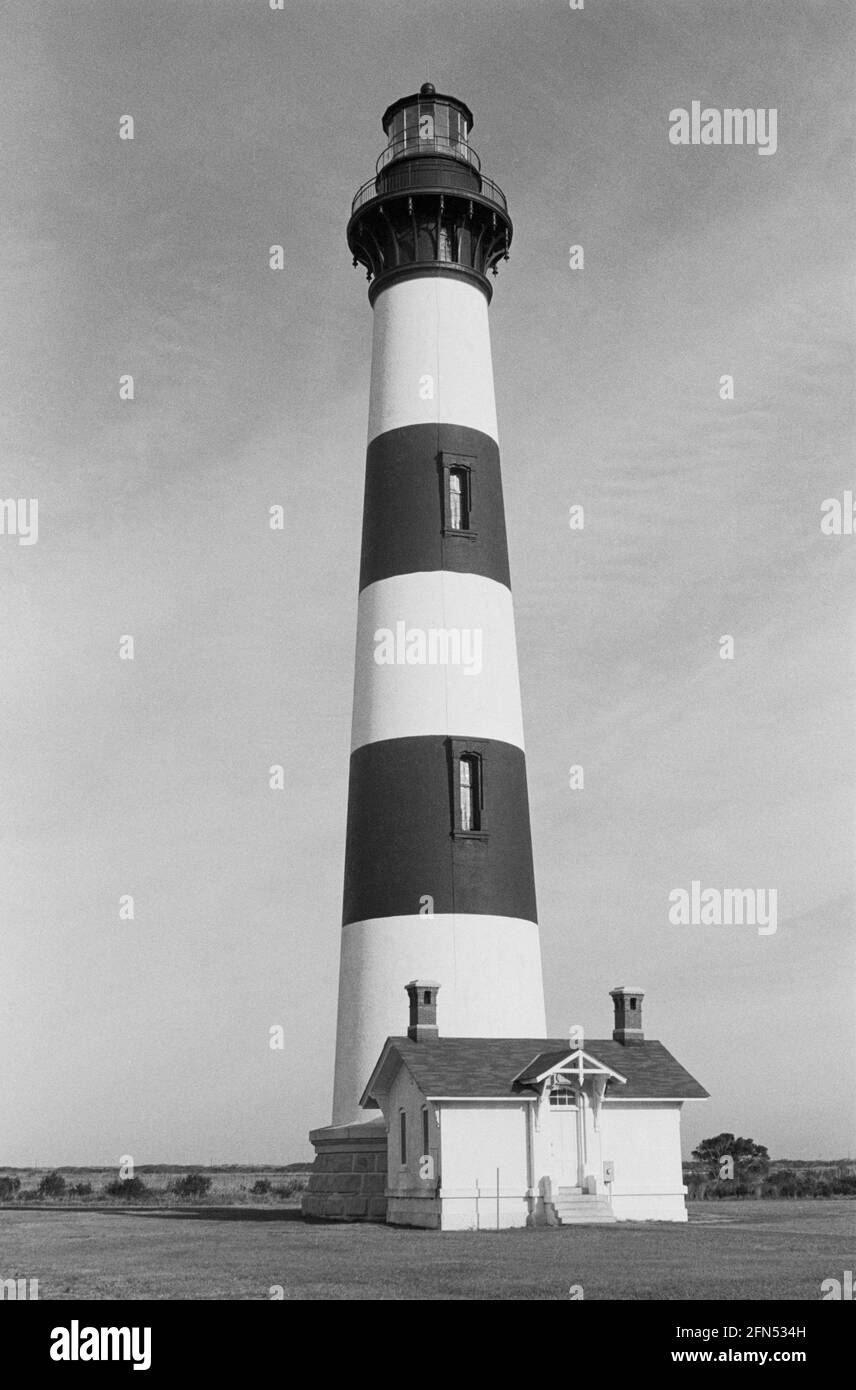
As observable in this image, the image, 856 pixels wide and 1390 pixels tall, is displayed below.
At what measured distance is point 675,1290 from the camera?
55.7 feet

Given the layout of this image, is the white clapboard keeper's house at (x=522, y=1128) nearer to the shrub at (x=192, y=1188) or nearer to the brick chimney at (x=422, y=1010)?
the brick chimney at (x=422, y=1010)

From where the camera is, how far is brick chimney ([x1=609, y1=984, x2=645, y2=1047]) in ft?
101

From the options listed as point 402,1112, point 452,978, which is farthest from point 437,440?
point 402,1112

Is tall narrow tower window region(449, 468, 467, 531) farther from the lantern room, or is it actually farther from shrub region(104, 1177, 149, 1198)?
shrub region(104, 1177, 149, 1198)

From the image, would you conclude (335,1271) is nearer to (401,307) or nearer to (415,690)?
(415,690)

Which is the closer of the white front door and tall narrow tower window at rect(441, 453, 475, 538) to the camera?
the white front door

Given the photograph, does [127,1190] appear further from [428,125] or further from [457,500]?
[428,125]

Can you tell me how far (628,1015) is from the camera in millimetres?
31062

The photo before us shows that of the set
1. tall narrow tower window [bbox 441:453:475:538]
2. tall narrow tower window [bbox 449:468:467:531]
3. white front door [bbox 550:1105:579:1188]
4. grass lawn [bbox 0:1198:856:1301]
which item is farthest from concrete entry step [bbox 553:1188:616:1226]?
tall narrow tower window [bbox 449:468:467:531]

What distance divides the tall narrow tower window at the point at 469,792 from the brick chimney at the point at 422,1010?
11.1 ft

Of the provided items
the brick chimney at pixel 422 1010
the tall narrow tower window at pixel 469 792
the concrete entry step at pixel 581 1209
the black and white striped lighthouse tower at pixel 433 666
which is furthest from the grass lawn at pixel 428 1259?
the tall narrow tower window at pixel 469 792

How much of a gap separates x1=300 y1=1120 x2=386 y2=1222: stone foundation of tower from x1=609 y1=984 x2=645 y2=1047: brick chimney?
5025 millimetres
